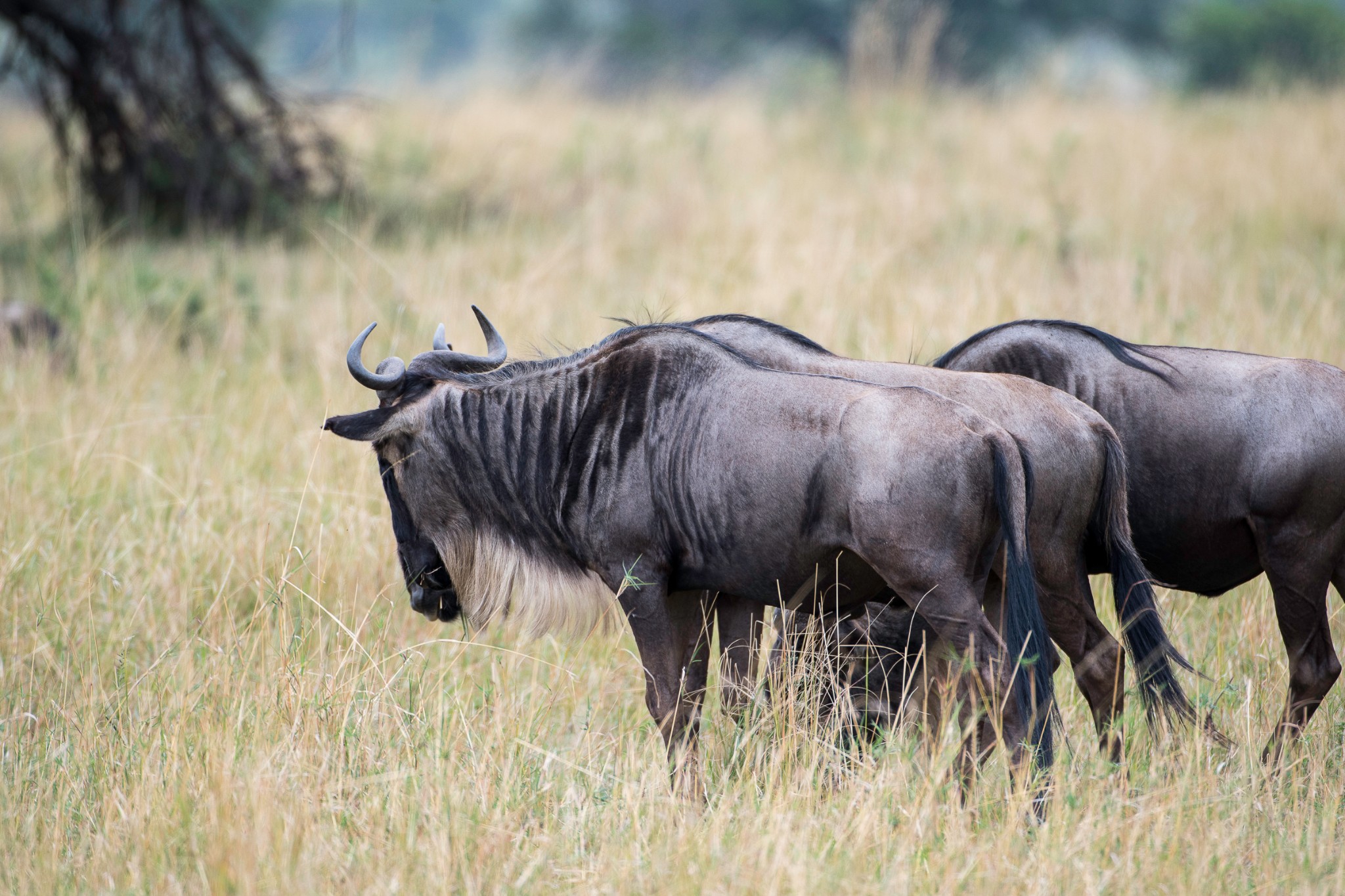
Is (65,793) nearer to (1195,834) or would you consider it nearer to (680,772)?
(680,772)

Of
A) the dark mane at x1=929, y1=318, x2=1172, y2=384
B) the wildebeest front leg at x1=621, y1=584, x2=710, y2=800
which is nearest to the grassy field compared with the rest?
the wildebeest front leg at x1=621, y1=584, x2=710, y2=800

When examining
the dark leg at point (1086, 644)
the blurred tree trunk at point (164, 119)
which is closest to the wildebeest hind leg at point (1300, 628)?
the dark leg at point (1086, 644)

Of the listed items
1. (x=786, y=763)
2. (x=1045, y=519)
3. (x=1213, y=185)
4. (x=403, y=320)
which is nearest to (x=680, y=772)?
(x=786, y=763)

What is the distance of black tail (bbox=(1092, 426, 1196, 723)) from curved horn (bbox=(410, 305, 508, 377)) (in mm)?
1644

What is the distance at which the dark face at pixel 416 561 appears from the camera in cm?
339

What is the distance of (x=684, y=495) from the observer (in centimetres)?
304

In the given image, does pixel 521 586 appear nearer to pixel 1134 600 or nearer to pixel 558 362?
pixel 558 362

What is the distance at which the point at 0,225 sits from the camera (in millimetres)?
9727

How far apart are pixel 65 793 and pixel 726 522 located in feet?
5.60

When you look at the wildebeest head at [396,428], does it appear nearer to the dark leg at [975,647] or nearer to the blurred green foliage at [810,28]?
the dark leg at [975,647]

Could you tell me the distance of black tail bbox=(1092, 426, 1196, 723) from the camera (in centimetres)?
294

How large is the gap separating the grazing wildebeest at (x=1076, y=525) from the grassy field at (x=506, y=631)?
0.57 feet

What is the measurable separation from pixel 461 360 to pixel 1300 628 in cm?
237

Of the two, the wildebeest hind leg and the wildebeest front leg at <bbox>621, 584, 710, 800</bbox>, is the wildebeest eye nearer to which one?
the wildebeest front leg at <bbox>621, 584, 710, 800</bbox>
